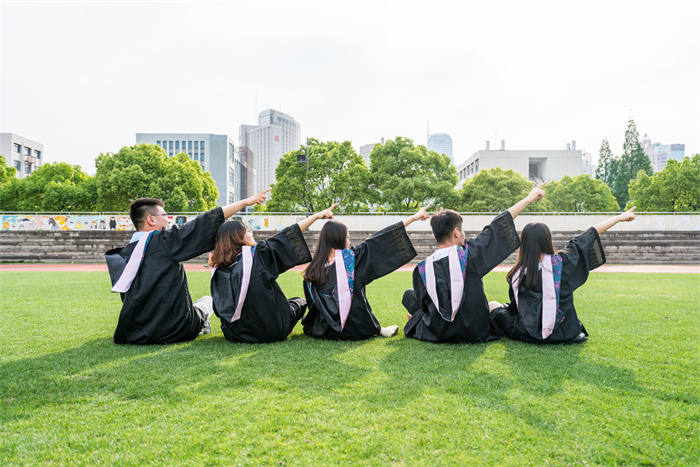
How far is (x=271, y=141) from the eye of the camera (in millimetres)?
153375

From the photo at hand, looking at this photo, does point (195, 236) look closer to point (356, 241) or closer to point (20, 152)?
point (356, 241)

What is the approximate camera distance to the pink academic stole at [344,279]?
434 cm

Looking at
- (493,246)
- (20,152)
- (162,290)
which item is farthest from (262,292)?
Result: (20,152)

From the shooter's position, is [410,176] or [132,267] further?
[410,176]

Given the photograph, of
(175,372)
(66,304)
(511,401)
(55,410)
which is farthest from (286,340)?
(66,304)

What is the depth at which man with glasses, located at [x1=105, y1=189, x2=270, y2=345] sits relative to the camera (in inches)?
166

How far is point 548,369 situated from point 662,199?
1353 inches

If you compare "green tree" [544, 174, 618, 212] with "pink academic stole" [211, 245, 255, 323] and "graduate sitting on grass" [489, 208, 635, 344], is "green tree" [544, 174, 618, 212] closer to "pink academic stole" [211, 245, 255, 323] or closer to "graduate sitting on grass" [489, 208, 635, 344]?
"graduate sitting on grass" [489, 208, 635, 344]

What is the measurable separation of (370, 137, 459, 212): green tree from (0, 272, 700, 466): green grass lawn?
940 inches

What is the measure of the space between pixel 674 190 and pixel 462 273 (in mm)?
33622

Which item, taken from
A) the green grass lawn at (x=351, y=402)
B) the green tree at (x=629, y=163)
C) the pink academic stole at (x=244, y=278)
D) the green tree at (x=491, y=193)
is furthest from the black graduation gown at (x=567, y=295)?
the green tree at (x=629, y=163)

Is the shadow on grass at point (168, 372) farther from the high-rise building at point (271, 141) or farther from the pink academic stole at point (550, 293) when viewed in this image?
the high-rise building at point (271, 141)

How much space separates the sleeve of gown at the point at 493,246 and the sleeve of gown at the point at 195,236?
8.21ft

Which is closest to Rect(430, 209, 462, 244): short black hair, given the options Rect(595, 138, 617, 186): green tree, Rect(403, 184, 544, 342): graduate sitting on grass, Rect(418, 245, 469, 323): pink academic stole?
Rect(403, 184, 544, 342): graduate sitting on grass
